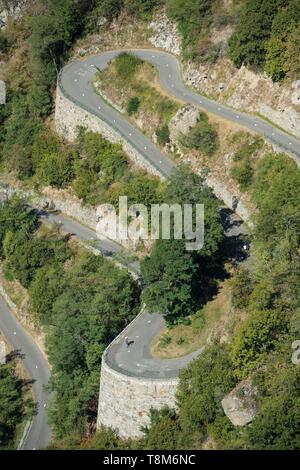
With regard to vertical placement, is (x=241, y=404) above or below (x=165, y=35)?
below

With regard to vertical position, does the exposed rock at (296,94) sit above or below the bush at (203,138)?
above

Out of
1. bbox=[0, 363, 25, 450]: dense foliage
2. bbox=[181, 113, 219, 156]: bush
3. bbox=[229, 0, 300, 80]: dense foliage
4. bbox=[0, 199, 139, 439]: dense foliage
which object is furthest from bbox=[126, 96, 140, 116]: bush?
bbox=[0, 363, 25, 450]: dense foliage

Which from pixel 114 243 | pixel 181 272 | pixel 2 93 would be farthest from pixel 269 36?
pixel 2 93

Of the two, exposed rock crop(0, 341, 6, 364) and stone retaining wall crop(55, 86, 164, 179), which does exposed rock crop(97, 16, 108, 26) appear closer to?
stone retaining wall crop(55, 86, 164, 179)

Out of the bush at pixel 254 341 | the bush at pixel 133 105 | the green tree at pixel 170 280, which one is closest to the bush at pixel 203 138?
the bush at pixel 133 105

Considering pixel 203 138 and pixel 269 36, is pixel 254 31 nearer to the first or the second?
pixel 269 36

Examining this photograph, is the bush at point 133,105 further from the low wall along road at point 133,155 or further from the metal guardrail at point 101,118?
the metal guardrail at point 101,118
